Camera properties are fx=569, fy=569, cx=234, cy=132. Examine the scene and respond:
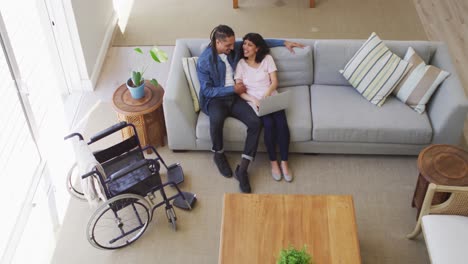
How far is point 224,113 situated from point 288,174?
2.08ft

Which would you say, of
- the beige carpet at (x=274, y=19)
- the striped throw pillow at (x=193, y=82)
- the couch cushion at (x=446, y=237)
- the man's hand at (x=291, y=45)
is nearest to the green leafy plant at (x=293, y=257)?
the couch cushion at (x=446, y=237)

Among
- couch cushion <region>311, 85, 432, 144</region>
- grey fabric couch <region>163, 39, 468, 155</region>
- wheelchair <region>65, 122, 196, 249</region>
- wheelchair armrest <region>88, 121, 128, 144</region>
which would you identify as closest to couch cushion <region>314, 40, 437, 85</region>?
grey fabric couch <region>163, 39, 468, 155</region>

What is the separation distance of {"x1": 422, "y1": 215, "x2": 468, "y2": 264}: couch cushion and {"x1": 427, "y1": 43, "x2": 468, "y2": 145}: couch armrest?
2.88ft

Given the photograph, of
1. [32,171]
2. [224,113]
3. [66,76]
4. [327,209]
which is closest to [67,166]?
[32,171]

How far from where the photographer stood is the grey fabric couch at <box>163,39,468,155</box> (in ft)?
13.0

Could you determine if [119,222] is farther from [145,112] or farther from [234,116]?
[234,116]

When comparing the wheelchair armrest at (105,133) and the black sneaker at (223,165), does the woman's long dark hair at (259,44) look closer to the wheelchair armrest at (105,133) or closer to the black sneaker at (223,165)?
the black sneaker at (223,165)

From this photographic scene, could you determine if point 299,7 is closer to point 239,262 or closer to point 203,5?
point 203,5

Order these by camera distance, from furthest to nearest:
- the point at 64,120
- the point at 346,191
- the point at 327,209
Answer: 1. the point at 64,120
2. the point at 346,191
3. the point at 327,209

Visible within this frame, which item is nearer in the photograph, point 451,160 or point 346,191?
point 451,160

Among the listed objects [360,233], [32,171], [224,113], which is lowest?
[360,233]

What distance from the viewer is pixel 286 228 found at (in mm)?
3301

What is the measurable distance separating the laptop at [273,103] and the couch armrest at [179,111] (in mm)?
504

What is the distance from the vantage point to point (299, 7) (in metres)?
5.86
